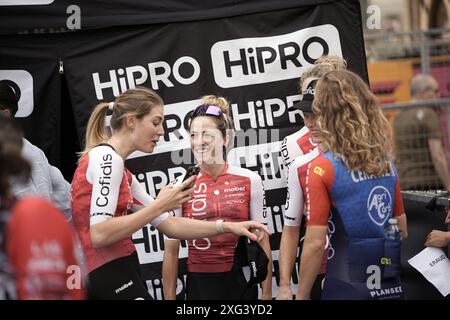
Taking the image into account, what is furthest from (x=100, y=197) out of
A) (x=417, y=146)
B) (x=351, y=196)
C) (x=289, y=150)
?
(x=417, y=146)

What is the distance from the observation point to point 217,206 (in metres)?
5.52

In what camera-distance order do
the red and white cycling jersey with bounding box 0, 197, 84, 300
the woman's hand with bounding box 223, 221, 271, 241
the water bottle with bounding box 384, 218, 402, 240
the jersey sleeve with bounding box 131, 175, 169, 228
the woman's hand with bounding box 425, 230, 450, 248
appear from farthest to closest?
the woman's hand with bounding box 425, 230, 450, 248 → the jersey sleeve with bounding box 131, 175, 169, 228 → the woman's hand with bounding box 223, 221, 271, 241 → the water bottle with bounding box 384, 218, 402, 240 → the red and white cycling jersey with bounding box 0, 197, 84, 300

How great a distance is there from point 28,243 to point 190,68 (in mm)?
4116

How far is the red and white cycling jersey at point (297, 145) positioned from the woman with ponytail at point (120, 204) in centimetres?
114

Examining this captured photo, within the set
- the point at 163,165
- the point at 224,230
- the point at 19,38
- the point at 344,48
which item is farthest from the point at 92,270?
the point at 344,48

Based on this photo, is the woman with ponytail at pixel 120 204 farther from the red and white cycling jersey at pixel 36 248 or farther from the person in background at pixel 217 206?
Answer: the red and white cycling jersey at pixel 36 248

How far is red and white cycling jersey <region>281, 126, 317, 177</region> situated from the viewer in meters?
5.97

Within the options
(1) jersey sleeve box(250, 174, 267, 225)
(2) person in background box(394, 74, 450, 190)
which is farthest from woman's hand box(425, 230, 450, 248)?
(2) person in background box(394, 74, 450, 190)

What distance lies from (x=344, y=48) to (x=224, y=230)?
2220 millimetres

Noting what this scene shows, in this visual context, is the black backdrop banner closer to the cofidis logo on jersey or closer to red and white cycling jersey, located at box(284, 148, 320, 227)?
red and white cycling jersey, located at box(284, 148, 320, 227)

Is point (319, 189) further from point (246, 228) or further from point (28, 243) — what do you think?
point (28, 243)

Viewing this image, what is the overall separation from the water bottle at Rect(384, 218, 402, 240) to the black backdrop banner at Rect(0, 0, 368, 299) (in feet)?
6.21

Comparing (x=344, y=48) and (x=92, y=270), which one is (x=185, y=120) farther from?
(x=92, y=270)

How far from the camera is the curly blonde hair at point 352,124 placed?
4484 mm
